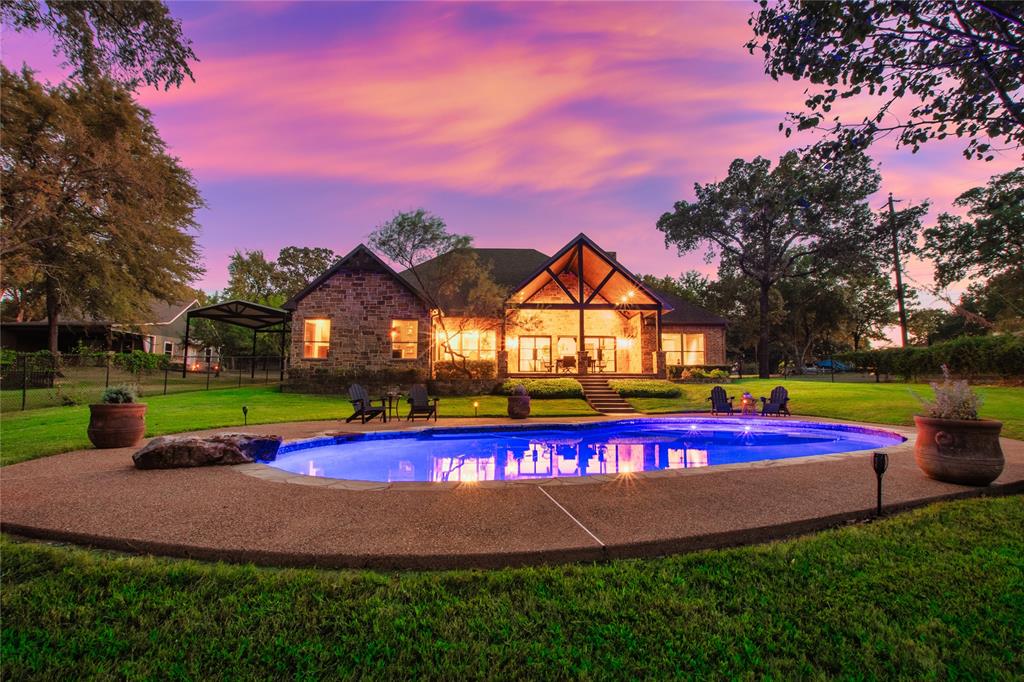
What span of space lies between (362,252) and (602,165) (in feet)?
36.7

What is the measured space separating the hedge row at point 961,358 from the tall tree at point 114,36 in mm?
22823

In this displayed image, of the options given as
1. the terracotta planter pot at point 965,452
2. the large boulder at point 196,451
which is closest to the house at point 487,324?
the large boulder at point 196,451

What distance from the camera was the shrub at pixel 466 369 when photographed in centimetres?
1942

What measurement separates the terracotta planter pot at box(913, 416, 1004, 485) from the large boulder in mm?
9011

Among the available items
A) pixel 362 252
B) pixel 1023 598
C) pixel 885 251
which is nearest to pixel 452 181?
pixel 362 252

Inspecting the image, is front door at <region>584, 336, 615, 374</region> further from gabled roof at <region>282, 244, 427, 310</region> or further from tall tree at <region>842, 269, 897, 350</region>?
tall tree at <region>842, 269, 897, 350</region>

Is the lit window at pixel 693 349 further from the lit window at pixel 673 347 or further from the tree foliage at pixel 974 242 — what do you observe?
the tree foliage at pixel 974 242

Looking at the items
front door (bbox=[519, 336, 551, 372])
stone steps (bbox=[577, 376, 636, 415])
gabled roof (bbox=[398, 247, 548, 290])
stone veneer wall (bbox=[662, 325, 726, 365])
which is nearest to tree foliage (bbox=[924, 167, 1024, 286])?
stone veneer wall (bbox=[662, 325, 726, 365])

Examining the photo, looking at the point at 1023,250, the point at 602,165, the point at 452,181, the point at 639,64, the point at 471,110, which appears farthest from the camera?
the point at 1023,250

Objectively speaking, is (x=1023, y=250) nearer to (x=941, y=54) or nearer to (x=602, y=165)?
(x=602, y=165)

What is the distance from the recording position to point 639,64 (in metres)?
9.98

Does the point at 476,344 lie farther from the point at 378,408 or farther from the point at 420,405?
the point at 378,408

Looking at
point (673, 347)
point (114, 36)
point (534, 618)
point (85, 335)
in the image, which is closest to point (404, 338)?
point (114, 36)

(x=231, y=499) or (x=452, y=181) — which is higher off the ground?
(x=452, y=181)
